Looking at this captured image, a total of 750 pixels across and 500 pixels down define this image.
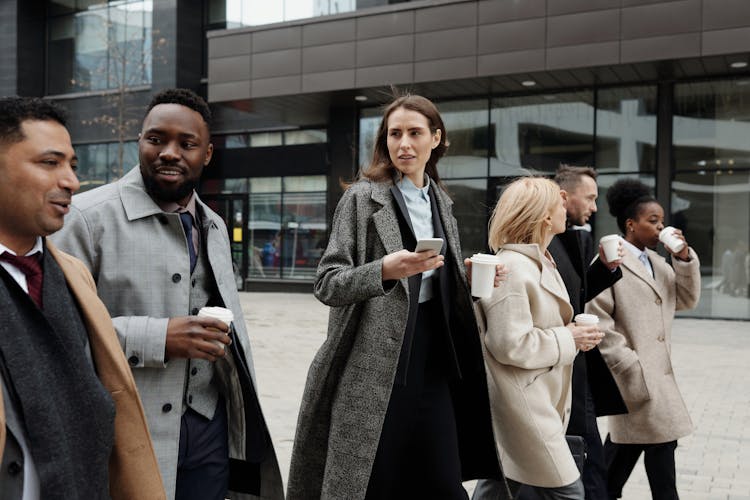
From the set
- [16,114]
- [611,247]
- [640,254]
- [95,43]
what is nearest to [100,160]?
[95,43]

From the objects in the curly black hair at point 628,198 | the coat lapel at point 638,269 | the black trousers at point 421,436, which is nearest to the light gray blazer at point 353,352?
the black trousers at point 421,436

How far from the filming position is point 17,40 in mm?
25984

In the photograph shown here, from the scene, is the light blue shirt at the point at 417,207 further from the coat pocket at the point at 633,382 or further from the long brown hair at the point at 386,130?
the coat pocket at the point at 633,382

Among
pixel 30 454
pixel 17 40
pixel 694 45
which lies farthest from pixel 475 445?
pixel 17 40

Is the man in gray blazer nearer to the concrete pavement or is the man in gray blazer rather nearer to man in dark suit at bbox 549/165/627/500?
man in dark suit at bbox 549/165/627/500

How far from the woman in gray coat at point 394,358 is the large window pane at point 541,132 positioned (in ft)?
44.0

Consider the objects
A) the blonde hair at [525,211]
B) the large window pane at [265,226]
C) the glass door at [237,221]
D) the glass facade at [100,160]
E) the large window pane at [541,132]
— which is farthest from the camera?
the glass facade at [100,160]

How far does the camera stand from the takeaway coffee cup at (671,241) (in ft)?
14.2

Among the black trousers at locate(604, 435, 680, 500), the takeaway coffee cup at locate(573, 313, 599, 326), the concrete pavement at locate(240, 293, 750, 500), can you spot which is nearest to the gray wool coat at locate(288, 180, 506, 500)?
the takeaway coffee cup at locate(573, 313, 599, 326)

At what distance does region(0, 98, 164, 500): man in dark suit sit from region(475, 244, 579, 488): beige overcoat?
1791 millimetres

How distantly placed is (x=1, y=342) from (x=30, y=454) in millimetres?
264

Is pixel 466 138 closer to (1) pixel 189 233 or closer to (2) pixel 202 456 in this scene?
(1) pixel 189 233

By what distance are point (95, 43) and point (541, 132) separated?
17.1 metres

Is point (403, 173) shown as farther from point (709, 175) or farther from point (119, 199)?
point (709, 175)
